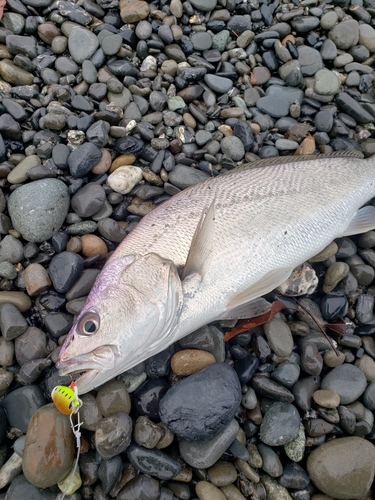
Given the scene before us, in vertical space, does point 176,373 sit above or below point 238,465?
above

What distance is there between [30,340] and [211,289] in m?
1.58

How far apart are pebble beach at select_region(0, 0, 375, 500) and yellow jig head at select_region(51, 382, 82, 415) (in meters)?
0.19

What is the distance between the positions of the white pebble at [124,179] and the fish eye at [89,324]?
1.46m

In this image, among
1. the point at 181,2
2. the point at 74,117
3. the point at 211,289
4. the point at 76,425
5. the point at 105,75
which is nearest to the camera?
the point at 76,425

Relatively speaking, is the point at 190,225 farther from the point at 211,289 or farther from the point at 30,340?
the point at 30,340

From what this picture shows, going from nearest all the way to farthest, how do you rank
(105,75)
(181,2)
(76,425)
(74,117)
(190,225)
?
1. (76,425)
2. (190,225)
3. (74,117)
4. (105,75)
5. (181,2)

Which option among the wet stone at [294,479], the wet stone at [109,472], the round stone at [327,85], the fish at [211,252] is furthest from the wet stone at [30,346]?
the round stone at [327,85]

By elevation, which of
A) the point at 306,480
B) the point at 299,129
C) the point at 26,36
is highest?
the point at 26,36

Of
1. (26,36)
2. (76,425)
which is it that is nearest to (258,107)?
(26,36)

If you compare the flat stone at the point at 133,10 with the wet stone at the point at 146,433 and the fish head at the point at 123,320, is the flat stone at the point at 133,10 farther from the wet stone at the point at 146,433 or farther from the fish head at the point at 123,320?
the wet stone at the point at 146,433

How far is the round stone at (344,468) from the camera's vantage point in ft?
8.67

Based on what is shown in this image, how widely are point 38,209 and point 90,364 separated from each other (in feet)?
5.25

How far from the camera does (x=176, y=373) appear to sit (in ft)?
9.29

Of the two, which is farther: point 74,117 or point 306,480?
point 74,117
